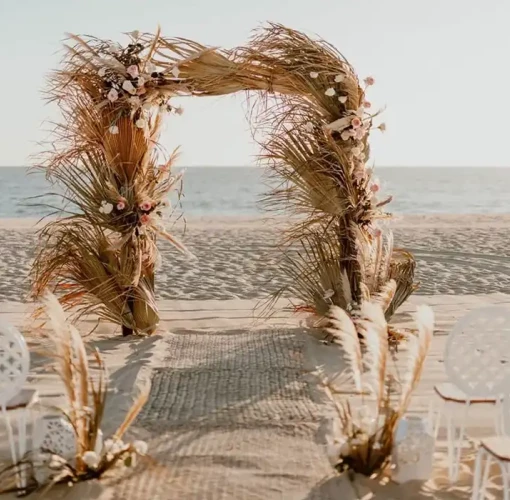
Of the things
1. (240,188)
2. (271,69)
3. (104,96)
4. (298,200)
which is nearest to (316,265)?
(298,200)

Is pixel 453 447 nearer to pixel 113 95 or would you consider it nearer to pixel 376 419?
pixel 376 419

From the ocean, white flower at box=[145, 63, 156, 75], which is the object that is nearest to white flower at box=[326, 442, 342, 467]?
white flower at box=[145, 63, 156, 75]

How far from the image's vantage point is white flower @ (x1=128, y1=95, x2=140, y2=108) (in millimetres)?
6496

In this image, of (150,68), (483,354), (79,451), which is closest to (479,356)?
(483,354)

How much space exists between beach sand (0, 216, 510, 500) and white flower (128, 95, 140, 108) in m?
1.84

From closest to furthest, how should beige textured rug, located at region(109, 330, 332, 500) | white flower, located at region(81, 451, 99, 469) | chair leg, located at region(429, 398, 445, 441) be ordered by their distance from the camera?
white flower, located at region(81, 451, 99, 469), beige textured rug, located at region(109, 330, 332, 500), chair leg, located at region(429, 398, 445, 441)

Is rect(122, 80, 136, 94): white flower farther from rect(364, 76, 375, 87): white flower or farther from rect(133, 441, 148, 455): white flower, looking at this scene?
rect(133, 441, 148, 455): white flower

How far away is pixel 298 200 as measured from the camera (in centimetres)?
680

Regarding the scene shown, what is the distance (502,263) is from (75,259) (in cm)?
736

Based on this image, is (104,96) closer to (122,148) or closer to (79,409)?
(122,148)

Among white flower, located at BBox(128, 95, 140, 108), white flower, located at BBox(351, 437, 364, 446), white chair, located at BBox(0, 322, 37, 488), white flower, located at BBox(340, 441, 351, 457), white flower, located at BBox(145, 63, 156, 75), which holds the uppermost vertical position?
white flower, located at BBox(145, 63, 156, 75)

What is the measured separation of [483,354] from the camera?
3832 millimetres

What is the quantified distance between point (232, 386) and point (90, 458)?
1.91 m

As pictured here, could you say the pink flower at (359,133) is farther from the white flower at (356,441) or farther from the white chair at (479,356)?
the white flower at (356,441)
